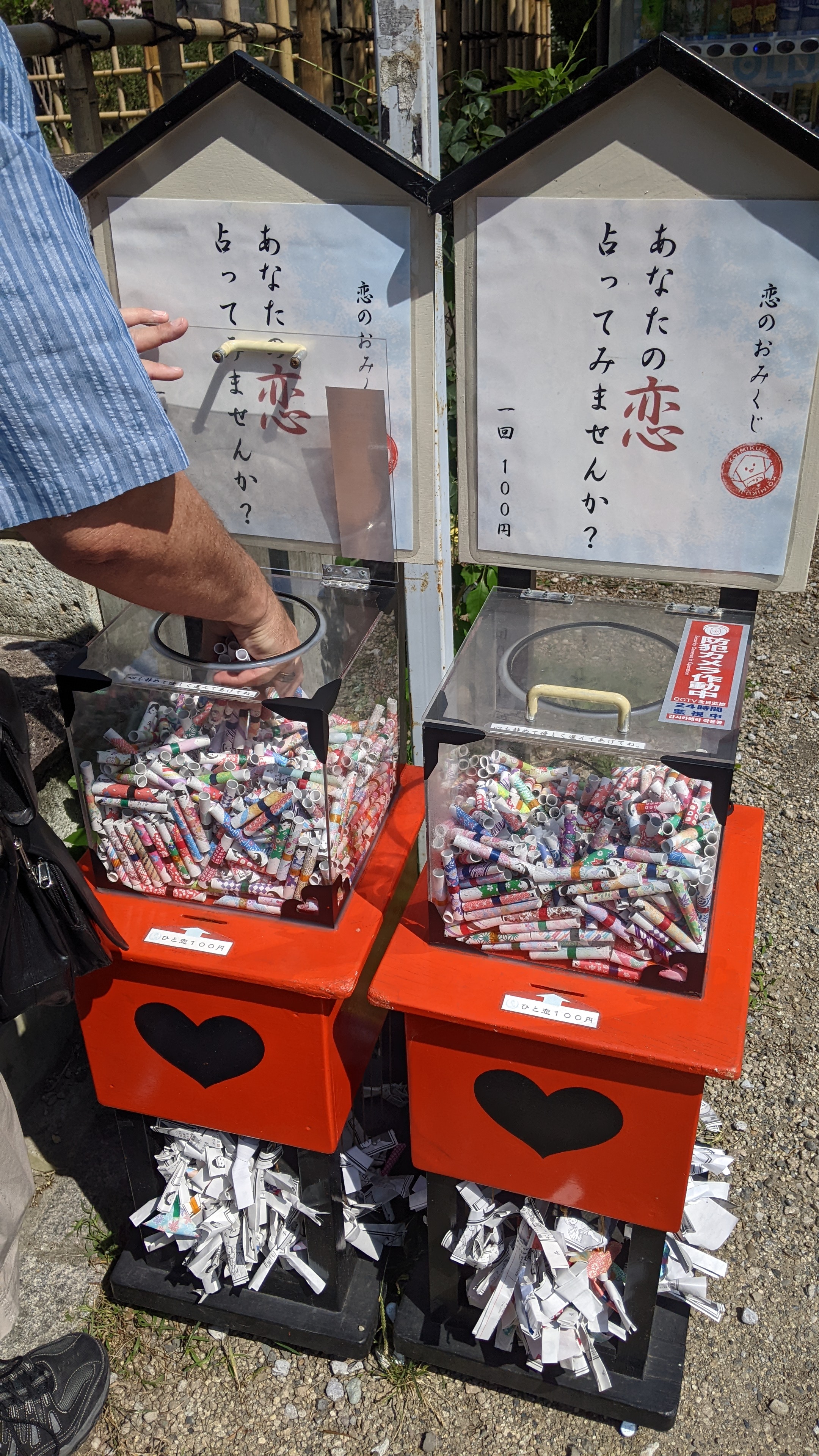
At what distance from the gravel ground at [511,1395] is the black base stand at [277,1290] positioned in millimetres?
63

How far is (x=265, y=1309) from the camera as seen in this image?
1.95 meters

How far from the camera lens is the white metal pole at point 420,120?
1625 millimetres

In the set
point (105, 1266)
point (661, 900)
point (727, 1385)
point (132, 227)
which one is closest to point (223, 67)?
point (132, 227)

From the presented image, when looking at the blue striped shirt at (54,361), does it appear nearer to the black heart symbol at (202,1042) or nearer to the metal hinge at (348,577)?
the metal hinge at (348,577)

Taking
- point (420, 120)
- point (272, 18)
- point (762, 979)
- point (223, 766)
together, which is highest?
point (272, 18)

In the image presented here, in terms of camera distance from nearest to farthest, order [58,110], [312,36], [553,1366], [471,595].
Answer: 1. [553,1366]
2. [471,595]
3. [312,36]
4. [58,110]

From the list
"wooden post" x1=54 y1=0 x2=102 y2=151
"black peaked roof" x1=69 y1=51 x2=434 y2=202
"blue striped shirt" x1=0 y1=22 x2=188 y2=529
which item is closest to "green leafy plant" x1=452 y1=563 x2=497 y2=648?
"black peaked roof" x1=69 y1=51 x2=434 y2=202

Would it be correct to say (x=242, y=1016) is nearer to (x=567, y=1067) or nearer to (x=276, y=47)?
(x=567, y=1067)

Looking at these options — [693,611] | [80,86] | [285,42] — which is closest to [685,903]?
[693,611]

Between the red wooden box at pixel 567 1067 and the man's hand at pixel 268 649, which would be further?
the man's hand at pixel 268 649

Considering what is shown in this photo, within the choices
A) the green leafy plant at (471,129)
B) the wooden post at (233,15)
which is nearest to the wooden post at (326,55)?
the wooden post at (233,15)

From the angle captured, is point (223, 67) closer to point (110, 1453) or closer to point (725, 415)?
point (725, 415)

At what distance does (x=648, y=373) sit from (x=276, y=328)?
62 cm

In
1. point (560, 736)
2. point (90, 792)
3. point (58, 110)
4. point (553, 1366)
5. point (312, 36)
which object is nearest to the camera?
point (560, 736)
